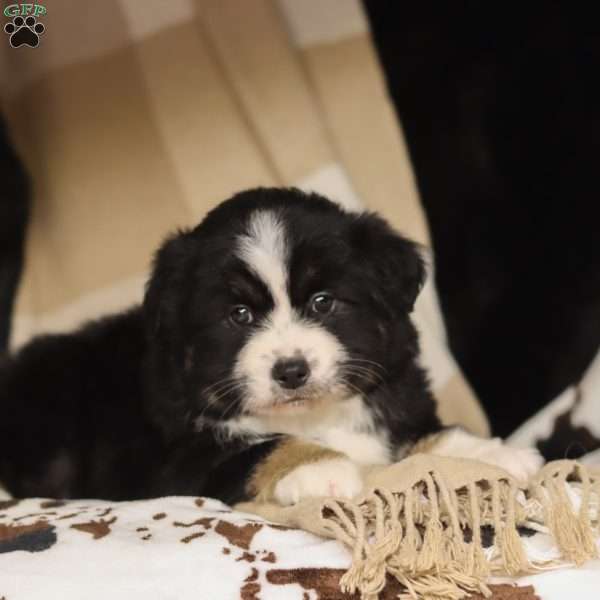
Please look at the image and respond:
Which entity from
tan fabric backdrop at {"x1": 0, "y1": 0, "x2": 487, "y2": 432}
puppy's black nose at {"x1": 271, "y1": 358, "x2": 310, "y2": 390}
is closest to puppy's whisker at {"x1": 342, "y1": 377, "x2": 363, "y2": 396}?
puppy's black nose at {"x1": 271, "y1": 358, "x2": 310, "y2": 390}

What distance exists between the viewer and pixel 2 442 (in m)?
3.68

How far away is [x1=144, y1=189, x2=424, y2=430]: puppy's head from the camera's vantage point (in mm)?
3008

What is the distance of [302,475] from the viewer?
9.24 ft

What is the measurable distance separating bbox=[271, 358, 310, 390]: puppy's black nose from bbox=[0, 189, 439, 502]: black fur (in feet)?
0.54

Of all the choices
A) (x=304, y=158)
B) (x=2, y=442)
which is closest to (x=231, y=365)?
(x=2, y=442)

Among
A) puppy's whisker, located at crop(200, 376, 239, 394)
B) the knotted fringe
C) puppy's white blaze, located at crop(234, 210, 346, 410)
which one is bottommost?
the knotted fringe

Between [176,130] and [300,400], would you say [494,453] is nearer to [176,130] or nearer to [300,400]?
[300,400]

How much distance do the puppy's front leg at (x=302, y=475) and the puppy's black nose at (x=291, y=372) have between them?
0.69 ft

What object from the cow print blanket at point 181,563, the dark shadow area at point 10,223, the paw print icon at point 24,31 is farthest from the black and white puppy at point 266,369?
the paw print icon at point 24,31

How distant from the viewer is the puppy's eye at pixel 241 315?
308cm

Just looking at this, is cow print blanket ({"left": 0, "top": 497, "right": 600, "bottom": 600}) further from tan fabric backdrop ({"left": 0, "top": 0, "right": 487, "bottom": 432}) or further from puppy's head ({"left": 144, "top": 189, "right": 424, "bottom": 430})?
tan fabric backdrop ({"left": 0, "top": 0, "right": 487, "bottom": 432})

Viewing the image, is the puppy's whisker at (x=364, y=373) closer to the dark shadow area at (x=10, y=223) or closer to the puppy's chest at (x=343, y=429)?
the puppy's chest at (x=343, y=429)

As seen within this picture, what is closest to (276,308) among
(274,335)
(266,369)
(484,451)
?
(274,335)

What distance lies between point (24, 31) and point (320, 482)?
242 cm
